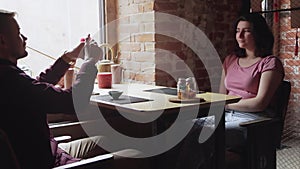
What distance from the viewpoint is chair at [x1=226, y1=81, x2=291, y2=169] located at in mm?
2223

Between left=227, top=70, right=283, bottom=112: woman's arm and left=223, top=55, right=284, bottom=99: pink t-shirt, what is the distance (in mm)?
40

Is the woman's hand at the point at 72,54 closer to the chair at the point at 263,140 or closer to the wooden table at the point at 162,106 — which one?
the wooden table at the point at 162,106

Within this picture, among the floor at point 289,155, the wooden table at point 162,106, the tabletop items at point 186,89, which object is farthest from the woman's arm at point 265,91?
the floor at point 289,155

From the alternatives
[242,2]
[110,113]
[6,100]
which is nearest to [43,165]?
[6,100]

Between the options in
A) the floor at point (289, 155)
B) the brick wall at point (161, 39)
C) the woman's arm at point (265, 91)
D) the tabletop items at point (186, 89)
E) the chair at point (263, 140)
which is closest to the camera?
the tabletop items at point (186, 89)

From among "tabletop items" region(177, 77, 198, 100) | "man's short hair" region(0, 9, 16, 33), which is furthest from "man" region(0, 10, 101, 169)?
"tabletop items" region(177, 77, 198, 100)

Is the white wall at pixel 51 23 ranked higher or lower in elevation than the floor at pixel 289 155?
higher

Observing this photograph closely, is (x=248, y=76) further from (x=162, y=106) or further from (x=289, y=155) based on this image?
(x=289, y=155)

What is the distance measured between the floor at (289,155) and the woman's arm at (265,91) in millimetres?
969

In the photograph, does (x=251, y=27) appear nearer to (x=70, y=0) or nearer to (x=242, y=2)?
(x=242, y=2)

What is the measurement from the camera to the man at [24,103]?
1.45 meters

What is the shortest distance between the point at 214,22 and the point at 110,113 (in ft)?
3.97

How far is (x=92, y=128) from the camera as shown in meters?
2.45

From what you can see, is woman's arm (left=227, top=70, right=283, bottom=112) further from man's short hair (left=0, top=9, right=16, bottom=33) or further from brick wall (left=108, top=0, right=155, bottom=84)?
man's short hair (left=0, top=9, right=16, bottom=33)
